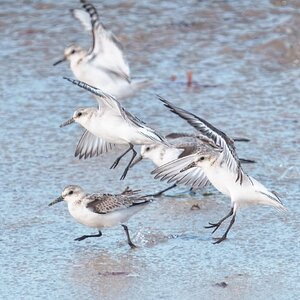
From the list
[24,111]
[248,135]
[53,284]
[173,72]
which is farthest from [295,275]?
[173,72]

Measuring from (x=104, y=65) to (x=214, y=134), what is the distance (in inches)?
155

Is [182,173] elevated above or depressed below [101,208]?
below

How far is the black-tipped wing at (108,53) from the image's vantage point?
10.2 meters

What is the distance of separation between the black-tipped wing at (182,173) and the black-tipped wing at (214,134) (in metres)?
0.72

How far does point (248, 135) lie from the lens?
9117 millimetres

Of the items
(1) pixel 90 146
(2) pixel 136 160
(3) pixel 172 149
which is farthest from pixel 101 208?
(1) pixel 90 146

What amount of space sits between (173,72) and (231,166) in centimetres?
418

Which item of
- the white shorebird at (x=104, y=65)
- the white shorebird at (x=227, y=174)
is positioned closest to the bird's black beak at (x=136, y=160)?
the white shorebird at (x=227, y=174)

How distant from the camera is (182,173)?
25.5ft

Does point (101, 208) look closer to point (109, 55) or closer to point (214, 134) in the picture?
point (214, 134)

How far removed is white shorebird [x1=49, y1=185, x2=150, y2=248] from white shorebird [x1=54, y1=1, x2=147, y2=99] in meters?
3.33

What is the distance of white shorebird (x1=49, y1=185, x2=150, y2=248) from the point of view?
22.2 ft

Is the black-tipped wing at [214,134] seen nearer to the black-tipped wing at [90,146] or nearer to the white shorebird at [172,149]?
the white shorebird at [172,149]

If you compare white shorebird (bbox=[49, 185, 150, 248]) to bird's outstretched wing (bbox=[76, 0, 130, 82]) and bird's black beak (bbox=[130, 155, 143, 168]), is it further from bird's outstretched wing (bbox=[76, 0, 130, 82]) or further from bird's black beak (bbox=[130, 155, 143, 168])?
bird's outstretched wing (bbox=[76, 0, 130, 82])
